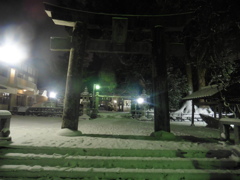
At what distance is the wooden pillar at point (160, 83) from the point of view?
20.4 ft

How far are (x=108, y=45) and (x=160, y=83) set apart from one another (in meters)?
3.04

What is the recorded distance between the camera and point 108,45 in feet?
22.7

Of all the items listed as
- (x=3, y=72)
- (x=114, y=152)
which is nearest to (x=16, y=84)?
(x=3, y=72)

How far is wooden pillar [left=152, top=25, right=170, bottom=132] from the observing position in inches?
245

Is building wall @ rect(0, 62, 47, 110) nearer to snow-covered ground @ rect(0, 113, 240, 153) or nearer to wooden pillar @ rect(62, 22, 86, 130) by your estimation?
snow-covered ground @ rect(0, 113, 240, 153)

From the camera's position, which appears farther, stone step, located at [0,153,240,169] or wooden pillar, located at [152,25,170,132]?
wooden pillar, located at [152,25,170,132]

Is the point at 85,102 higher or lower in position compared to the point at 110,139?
higher

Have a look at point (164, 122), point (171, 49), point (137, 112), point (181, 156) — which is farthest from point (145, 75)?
point (181, 156)

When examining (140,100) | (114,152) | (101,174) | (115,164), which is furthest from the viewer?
(140,100)

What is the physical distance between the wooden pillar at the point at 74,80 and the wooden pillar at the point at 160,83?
3.37 meters

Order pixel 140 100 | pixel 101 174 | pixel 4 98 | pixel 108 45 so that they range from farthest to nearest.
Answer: pixel 4 98, pixel 140 100, pixel 108 45, pixel 101 174

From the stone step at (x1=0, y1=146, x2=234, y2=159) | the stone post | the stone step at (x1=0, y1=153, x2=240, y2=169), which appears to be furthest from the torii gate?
the stone post

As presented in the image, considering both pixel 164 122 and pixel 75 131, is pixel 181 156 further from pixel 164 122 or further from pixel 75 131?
pixel 75 131

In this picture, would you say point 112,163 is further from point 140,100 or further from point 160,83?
point 140,100
